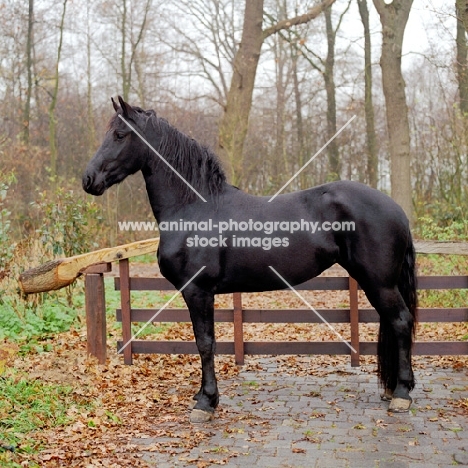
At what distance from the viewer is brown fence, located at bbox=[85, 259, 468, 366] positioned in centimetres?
543

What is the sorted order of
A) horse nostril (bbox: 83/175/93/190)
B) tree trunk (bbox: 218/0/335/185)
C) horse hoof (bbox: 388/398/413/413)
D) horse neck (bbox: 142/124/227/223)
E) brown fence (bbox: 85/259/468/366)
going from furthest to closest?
tree trunk (bbox: 218/0/335/185) → brown fence (bbox: 85/259/468/366) → horse neck (bbox: 142/124/227/223) → horse hoof (bbox: 388/398/413/413) → horse nostril (bbox: 83/175/93/190)

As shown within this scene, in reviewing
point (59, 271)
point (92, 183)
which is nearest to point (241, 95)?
point (59, 271)

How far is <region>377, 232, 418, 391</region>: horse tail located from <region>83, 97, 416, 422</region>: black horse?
4 cm

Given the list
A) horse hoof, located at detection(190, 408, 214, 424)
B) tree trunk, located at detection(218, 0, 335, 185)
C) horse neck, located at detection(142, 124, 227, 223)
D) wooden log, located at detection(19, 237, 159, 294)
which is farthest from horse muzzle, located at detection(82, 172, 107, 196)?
tree trunk, located at detection(218, 0, 335, 185)

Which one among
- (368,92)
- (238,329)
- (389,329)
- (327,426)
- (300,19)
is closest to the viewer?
(327,426)

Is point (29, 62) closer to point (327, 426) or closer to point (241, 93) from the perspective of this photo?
point (241, 93)

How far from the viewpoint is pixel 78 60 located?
72.1ft

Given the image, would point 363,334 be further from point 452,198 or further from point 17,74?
point 17,74

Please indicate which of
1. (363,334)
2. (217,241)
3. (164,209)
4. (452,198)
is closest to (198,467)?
(217,241)

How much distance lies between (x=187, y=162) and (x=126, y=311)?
2121 mm

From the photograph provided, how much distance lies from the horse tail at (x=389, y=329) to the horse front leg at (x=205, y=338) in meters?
1.45

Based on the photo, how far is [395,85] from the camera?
11.5 m

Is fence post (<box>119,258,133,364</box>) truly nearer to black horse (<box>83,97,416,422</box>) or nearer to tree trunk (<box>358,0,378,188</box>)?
black horse (<box>83,97,416,422</box>)

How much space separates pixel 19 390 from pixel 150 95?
17.6 metres
